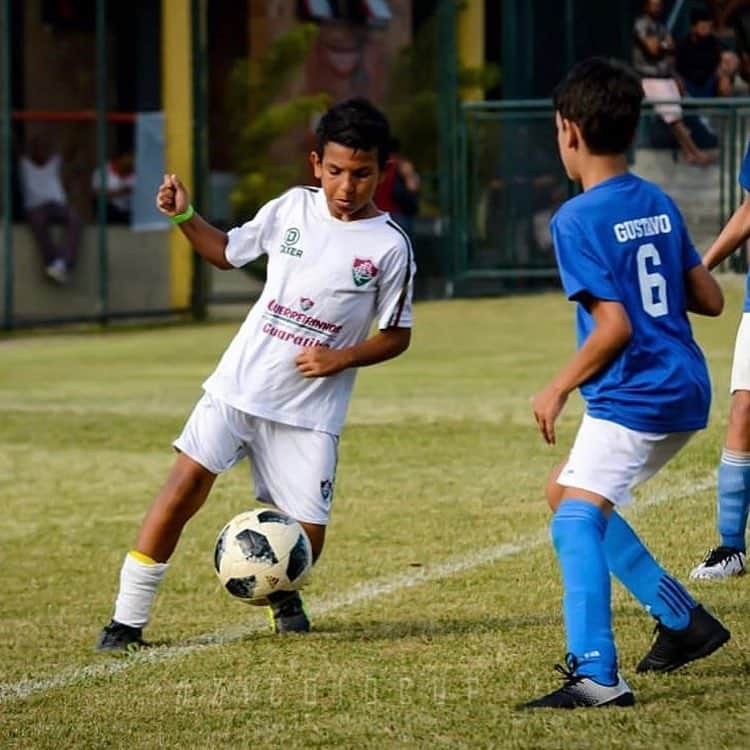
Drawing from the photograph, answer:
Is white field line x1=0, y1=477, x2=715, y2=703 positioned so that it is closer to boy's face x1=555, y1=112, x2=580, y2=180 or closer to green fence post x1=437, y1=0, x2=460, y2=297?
boy's face x1=555, y1=112, x2=580, y2=180

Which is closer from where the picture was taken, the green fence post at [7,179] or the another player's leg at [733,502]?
the another player's leg at [733,502]

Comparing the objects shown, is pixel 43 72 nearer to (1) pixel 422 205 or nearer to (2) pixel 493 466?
(1) pixel 422 205

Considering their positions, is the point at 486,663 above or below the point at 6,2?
below

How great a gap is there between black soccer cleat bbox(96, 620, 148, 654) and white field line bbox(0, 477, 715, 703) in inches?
2.6

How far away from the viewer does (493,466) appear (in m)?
10.6

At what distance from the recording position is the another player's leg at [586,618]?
209 inches

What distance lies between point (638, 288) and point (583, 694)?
1.03 m

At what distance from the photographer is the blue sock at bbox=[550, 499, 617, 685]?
17.4 feet

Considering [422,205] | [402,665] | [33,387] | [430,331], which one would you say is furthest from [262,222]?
[422,205]

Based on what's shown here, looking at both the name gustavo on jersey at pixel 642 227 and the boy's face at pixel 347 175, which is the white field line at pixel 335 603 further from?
the name gustavo on jersey at pixel 642 227

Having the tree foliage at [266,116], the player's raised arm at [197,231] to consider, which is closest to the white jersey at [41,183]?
the tree foliage at [266,116]

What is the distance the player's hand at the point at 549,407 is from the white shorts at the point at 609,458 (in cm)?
18

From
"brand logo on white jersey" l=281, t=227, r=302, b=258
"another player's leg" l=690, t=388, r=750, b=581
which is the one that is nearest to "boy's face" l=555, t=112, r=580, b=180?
"brand logo on white jersey" l=281, t=227, r=302, b=258

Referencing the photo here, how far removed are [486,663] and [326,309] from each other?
1235 millimetres
